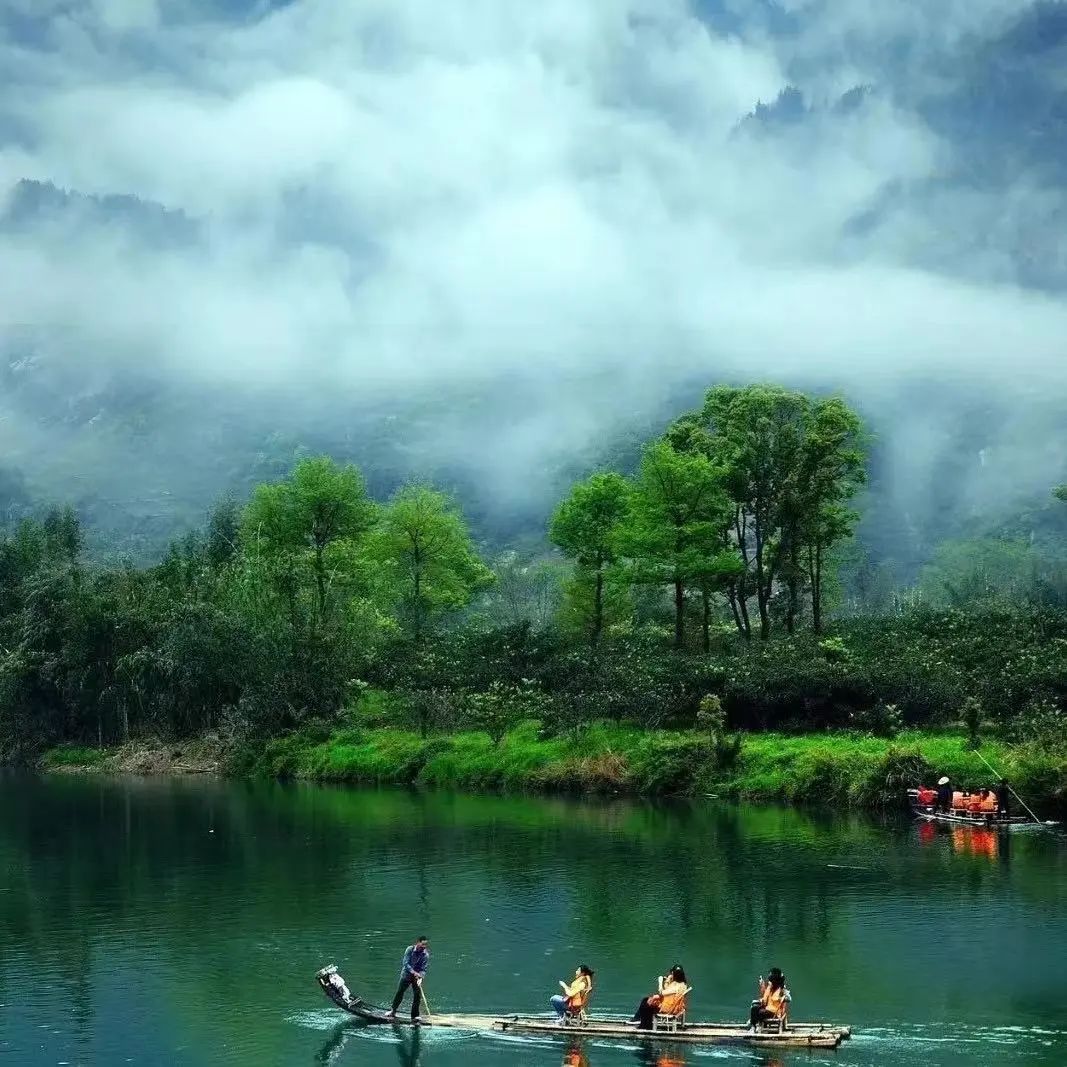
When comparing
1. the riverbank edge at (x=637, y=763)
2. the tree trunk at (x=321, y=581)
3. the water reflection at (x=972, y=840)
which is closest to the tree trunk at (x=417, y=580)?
the tree trunk at (x=321, y=581)

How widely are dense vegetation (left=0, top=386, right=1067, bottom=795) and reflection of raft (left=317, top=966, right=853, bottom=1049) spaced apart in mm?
36247

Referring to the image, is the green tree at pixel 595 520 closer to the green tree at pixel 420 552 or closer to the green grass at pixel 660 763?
the green tree at pixel 420 552

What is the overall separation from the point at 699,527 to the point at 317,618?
32428 mm

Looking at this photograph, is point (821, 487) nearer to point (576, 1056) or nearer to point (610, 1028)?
point (610, 1028)

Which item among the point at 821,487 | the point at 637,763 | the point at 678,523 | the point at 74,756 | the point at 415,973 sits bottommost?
the point at 415,973

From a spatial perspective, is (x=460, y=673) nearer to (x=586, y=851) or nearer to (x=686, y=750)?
(x=686, y=750)

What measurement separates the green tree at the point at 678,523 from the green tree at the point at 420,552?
20.9 meters

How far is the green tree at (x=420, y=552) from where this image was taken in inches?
4286

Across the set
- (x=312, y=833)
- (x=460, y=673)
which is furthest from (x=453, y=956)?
(x=460, y=673)

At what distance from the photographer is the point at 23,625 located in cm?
11550

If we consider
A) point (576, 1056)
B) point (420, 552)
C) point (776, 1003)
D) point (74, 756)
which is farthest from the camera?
point (74, 756)

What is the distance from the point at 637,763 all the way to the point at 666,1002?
45081 millimetres

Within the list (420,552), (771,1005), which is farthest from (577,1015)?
(420,552)

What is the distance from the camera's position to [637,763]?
7906 centimetres
